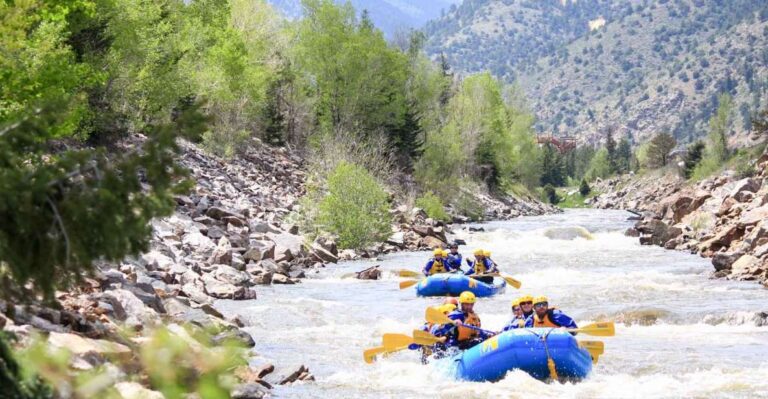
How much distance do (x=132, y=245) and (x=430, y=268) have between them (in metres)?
18.9

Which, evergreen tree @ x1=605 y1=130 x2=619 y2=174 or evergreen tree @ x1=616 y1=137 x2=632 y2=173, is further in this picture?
evergreen tree @ x1=616 y1=137 x2=632 y2=173

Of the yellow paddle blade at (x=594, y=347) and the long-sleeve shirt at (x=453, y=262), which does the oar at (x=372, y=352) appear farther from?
the long-sleeve shirt at (x=453, y=262)

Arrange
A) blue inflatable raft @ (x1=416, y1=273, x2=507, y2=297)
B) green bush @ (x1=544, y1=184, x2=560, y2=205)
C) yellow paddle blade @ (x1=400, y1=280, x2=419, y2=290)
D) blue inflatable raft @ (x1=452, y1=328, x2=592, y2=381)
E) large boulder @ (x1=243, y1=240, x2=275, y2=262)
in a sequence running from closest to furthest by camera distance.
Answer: blue inflatable raft @ (x1=452, y1=328, x2=592, y2=381), blue inflatable raft @ (x1=416, y1=273, x2=507, y2=297), yellow paddle blade @ (x1=400, y1=280, x2=419, y2=290), large boulder @ (x1=243, y1=240, x2=275, y2=262), green bush @ (x1=544, y1=184, x2=560, y2=205)

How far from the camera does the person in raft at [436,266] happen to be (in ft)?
80.2

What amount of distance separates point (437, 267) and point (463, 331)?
417 inches

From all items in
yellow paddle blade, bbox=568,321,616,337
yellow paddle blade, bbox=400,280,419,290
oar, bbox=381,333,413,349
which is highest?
yellow paddle blade, bbox=568,321,616,337

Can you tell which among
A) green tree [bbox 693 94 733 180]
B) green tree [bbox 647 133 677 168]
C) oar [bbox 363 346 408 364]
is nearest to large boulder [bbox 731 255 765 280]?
oar [bbox 363 346 408 364]

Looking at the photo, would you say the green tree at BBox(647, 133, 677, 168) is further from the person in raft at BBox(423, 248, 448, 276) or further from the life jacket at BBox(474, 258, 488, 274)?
the person in raft at BBox(423, 248, 448, 276)

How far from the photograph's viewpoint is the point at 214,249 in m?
24.2

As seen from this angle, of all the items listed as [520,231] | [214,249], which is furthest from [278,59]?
[214,249]

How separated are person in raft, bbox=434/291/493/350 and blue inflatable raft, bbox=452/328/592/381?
1333 mm

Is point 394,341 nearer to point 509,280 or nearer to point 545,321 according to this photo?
point 545,321

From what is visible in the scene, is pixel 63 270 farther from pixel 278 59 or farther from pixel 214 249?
pixel 278 59

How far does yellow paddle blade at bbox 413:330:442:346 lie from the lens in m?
13.6
